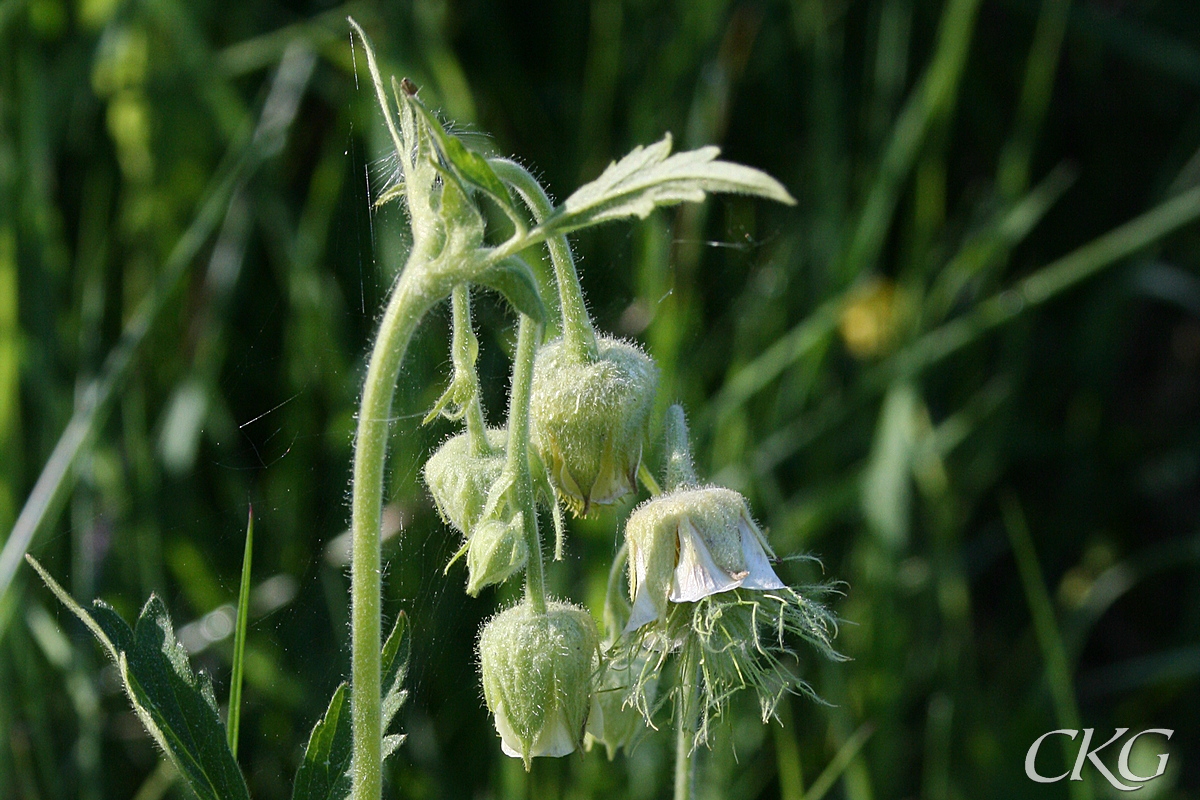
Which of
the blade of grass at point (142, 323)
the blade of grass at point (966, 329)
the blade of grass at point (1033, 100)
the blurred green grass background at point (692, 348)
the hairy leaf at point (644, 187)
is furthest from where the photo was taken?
the blade of grass at point (1033, 100)

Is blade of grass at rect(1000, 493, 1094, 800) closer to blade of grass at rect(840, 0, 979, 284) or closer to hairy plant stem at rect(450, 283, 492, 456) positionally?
blade of grass at rect(840, 0, 979, 284)

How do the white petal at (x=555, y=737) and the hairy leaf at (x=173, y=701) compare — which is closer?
the hairy leaf at (x=173, y=701)

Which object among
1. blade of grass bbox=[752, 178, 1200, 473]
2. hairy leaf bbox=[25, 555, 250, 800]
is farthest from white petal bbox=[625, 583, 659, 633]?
blade of grass bbox=[752, 178, 1200, 473]

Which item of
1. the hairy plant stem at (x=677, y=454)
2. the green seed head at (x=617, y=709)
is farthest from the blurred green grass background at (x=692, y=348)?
the hairy plant stem at (x=677, y=454)

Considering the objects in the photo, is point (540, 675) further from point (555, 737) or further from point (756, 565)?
point (756, 565)

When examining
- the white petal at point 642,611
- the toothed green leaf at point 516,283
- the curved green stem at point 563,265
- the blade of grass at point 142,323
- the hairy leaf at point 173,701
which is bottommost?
the hairy leaf at point 173,701

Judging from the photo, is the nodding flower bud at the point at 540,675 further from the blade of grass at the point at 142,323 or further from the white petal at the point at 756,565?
the blade of grass at the point at 142,323

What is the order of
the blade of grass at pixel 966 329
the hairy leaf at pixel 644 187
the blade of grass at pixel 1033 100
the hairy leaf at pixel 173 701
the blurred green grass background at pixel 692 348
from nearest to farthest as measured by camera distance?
1. the hairy leaf at pixel 644 187
2. the hairy leaf at pixel 173 701
3. the blurred green grass background at pixel 692 348
4. the blade of grass at pixel 966 329
5. the blade of grass at pixel 1033 100

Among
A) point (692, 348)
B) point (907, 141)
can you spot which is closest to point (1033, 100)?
point (907, 141)
